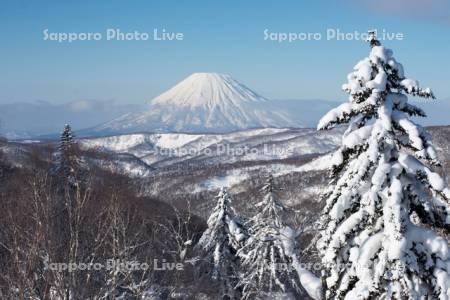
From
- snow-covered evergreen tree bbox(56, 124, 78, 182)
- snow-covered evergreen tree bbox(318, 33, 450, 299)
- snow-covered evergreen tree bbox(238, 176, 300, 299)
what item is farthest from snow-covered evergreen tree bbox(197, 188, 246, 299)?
snow-covered evergreen tree bbox(56, 124, 78, 182)

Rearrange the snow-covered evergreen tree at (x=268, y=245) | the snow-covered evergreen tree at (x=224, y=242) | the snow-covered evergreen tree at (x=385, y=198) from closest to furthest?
the snow-covered evergreen tree at (x=385, y=198) → the snow-covered evergreen tree at (x=268, y=245) → the snow-covered evergreen tree at (x=224, y=242)

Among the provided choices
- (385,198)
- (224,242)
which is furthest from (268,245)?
(385,198)

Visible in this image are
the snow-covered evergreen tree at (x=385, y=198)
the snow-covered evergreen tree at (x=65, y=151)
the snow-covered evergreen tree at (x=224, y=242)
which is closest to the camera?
the snow-covered evergreen tree at (x=385, y=198)

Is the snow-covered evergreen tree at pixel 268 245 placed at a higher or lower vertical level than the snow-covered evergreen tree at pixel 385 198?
lower

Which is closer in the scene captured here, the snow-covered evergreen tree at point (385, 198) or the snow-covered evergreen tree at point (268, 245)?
the snow-covered evergreen tree at point (385, 198)

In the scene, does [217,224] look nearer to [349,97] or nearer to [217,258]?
[217,258]

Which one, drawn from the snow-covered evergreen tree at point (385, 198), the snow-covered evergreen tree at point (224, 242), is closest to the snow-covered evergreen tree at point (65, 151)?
the snow-covered evergreen tree at point (224, 242)

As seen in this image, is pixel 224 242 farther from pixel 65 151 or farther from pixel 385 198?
pixel 65 151

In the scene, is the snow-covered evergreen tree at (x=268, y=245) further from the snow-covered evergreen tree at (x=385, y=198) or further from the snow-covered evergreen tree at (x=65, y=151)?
the snow-covered evergreen tree at (x=65, y=151)
